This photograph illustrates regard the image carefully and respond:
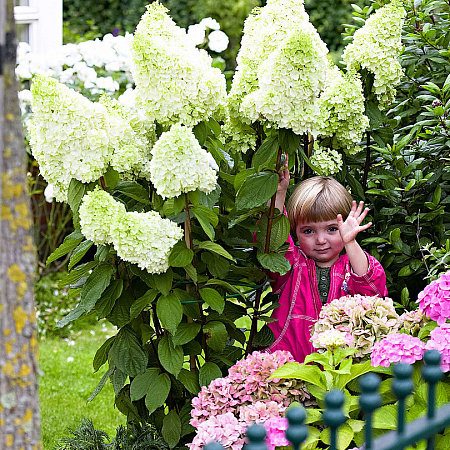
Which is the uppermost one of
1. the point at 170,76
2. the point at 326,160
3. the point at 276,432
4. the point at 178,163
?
the point at 170,76

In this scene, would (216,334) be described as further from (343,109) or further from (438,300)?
(343,109)

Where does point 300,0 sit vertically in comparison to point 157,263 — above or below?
above

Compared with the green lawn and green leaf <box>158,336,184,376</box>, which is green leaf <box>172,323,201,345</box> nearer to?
green leaf <box>158,336,184,376</box>

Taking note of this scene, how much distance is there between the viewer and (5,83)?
140cm

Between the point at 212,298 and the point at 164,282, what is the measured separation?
6.9 inches

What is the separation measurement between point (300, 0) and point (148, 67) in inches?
25.2

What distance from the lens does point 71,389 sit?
175 inches

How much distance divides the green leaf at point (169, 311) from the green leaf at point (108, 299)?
0.18 meters

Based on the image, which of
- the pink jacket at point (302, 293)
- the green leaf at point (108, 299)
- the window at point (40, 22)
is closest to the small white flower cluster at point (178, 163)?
the green leaf at point (108, 299)

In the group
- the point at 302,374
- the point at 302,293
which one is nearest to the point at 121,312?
the point at 302,374

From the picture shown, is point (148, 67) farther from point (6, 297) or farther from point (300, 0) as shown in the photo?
point (6, 297)

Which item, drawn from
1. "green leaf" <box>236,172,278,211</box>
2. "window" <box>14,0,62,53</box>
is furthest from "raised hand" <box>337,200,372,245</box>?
"window" <box>14,0,62,53</box>

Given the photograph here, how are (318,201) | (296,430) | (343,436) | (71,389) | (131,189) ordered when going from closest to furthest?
1. (296,430)
2. (343,436)
3. (131,189)
4. (318,201)
5. (71,389)

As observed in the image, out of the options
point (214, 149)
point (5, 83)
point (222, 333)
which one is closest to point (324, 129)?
point (214, 149)
